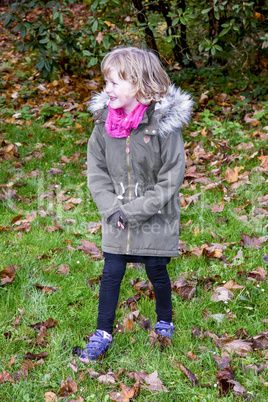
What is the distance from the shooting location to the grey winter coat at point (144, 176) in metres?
2.48

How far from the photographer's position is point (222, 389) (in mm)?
2387

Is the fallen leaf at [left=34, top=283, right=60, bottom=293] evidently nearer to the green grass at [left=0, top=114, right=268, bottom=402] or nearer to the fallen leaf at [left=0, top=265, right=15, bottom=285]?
the green grass at [left=0, top=114, right=268, bottom=402]

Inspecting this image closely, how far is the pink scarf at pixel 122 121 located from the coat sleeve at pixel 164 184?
184 millimetres

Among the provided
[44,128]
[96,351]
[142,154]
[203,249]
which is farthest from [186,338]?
[44,128]

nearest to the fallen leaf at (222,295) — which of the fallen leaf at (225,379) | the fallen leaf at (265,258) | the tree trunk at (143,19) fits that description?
the fallen leaf at (265,258)

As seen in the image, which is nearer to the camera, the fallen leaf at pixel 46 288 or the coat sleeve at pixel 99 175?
the coat sleeve at pixel 99 175

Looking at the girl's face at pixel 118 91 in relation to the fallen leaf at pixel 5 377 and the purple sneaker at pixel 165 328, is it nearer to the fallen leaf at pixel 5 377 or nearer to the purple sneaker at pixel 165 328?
the purple sneaker at pixel 165 328

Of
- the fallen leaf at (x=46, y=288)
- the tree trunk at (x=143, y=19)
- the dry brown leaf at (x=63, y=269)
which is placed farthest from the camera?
the tree trunk at (x=143, y=19)

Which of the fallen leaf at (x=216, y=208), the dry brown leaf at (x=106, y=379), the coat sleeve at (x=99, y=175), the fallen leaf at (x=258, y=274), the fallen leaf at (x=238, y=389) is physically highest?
the coat sleeve at (x=99, y=175)

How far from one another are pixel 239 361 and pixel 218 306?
54 cm

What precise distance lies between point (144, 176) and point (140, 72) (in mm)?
588

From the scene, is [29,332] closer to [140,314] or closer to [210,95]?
[140,314]

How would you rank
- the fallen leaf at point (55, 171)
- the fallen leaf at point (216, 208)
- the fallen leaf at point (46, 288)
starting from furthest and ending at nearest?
the fallen leaf at point (55, 171)
the fallen leaf at point (216, 208)
the fallen leaf at point (46, 288)

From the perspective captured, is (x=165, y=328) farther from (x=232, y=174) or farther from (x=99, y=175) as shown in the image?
(x=232, y=174)
